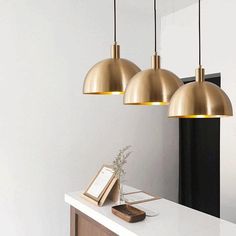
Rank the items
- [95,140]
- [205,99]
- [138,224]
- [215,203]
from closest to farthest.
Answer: [205,99], [138,224], [95,140], [215,203]

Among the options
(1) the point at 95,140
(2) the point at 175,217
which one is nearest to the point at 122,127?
(1) the point at 95,140

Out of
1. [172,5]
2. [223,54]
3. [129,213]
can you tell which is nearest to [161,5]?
[172,5]

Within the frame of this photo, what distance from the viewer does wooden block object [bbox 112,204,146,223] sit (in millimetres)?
1943

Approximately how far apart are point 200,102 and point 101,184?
1416 millimetres

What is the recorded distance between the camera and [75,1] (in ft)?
11.4

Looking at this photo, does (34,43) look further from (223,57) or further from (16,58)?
(223,57)

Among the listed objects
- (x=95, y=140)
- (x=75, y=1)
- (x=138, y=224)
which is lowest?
(x=138, y=224)

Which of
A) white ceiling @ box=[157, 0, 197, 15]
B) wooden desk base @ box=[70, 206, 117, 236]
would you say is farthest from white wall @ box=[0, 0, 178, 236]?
wooden desk base @ box=[70, 206, 117, 236]

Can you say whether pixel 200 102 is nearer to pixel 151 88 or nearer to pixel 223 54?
pixel 151 88

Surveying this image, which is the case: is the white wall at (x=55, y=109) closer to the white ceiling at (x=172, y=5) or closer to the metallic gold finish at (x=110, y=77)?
the white ceiling at (x=172, y=5)

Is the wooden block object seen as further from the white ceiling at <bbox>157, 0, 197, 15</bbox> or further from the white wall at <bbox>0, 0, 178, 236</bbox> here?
the white ceiling at <bbox>157, 0, 197, 15</bbox>

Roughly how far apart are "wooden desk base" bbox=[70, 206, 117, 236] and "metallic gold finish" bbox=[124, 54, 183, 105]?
103 cm

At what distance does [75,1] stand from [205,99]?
266cm

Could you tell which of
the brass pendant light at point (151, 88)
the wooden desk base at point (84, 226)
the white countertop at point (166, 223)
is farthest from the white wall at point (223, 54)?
the brass pendant light at point (151, 88)
